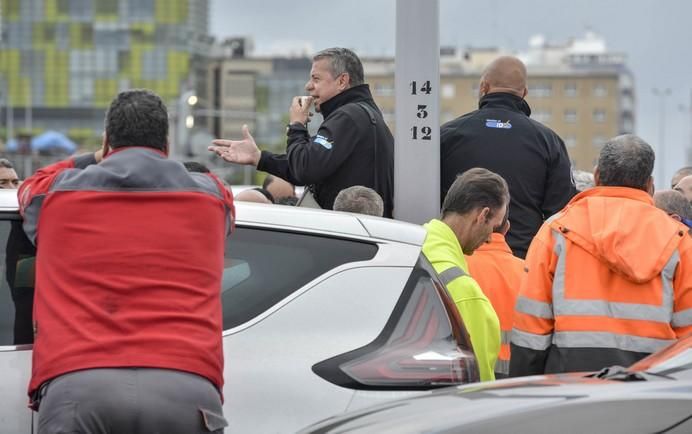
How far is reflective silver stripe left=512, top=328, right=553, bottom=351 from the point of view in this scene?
6457mm

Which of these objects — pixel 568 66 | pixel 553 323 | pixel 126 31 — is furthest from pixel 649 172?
pixel 568 66

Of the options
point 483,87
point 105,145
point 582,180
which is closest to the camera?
point 105,145

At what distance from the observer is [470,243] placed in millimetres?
6426

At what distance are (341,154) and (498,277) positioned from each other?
1.32 meters

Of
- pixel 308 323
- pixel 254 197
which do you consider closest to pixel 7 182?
pixel 254 197

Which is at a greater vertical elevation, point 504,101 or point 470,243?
point 504,101

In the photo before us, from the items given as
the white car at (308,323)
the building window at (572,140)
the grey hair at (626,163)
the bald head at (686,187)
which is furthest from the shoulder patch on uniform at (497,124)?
the building window at (572,140)

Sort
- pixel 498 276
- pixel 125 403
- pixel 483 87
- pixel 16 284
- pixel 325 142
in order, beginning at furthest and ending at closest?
pixel 483 87 → pixel 325 142 → pixel 498 276 → pixel 16 284 → pixel 125 403

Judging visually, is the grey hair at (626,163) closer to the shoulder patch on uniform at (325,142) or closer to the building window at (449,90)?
the shoulder patch on uniform at (325,142)

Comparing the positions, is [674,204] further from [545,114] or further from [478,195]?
[545,114]

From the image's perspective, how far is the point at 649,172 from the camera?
659 cm

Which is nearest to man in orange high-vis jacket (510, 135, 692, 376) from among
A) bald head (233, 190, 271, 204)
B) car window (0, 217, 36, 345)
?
car window (0, 217, 36, 345)

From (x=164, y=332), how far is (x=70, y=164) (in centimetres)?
76

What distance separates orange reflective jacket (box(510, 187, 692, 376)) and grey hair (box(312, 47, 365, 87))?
1943mm
